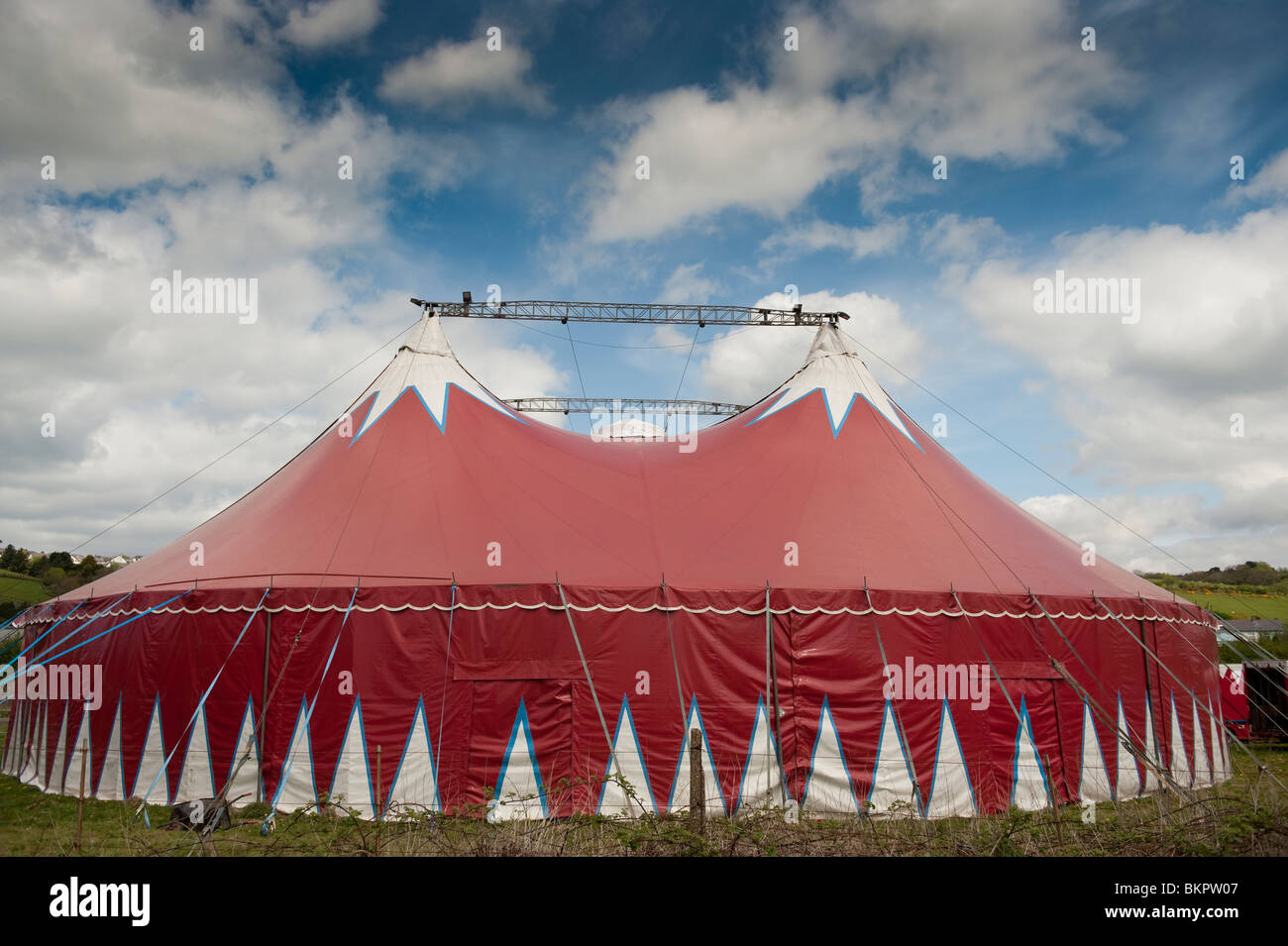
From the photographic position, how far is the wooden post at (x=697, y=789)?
14.6ft

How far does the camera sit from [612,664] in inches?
285

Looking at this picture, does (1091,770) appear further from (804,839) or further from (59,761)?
(59,761)

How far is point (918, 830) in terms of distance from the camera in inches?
217

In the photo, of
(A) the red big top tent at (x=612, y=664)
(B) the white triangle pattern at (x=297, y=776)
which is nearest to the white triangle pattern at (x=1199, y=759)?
(A) the red big top tent at (x=612, y=664)

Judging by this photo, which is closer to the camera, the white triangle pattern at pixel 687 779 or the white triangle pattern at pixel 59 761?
the white triangle pattern at pixel 687 779

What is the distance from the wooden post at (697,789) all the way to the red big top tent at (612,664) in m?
1.76

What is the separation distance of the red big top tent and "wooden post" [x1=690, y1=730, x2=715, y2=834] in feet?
5.77

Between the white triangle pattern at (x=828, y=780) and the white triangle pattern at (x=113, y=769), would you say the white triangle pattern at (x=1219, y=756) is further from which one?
the white triangle pattern at (x=113, y=769)

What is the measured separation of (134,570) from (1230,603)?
123ft

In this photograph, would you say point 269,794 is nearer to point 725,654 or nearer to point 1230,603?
point 725,654

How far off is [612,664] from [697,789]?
7.71ft

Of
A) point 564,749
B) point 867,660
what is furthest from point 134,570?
point 867,660

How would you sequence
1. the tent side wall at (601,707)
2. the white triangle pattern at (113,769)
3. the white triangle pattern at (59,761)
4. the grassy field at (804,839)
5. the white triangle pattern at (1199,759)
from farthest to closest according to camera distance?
the white triangle pattern at (1199,759), the white triangle pattern at (59,761), the white triangle pattern at (113,769), the tent side wall at (601,707), the grassy field at (804,839)

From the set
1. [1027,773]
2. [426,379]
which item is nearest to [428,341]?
[426,379]
